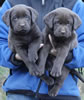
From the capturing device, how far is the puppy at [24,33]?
138 inches

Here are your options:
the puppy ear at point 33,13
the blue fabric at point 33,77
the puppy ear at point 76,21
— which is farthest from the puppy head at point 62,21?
the blue fabric at point 33,77

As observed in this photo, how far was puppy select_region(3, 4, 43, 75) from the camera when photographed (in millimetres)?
3496

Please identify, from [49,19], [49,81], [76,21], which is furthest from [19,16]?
[49,81]

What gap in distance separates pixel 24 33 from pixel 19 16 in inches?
7.9

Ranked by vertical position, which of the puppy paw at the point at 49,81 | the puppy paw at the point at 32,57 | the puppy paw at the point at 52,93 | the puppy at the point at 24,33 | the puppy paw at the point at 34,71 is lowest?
the puppy paw at the point at 52,93

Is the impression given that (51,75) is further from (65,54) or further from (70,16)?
(70,16)

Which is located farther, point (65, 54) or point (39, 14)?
point (39, 14)

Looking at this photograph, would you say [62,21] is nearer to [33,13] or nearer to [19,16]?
[33,13]

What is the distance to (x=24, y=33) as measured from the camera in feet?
11.8

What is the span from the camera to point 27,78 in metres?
3.59

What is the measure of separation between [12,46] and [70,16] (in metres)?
0.75

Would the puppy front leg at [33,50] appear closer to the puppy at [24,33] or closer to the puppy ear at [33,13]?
the puppy at [24,33]

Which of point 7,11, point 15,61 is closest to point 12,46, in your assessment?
point 15,61

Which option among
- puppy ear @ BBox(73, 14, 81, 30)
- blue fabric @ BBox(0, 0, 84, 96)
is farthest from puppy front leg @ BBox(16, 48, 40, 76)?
puppy ear @ BBox(73, 14, 81, 30)
